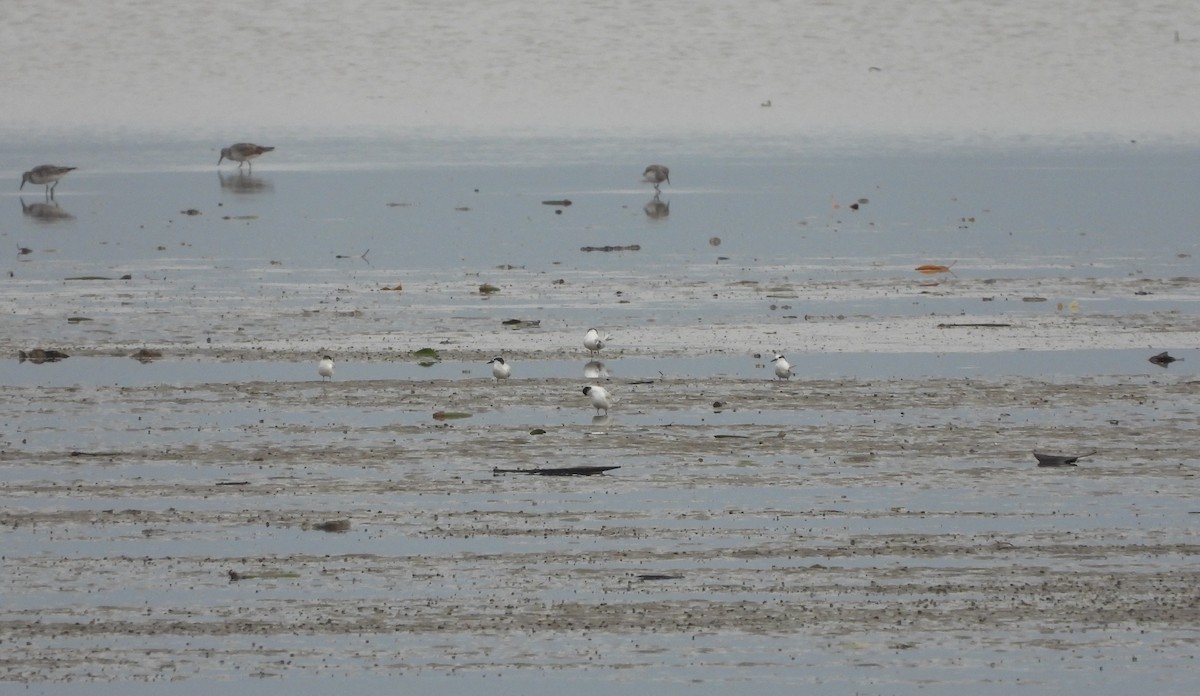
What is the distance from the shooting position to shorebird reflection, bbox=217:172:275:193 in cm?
3828

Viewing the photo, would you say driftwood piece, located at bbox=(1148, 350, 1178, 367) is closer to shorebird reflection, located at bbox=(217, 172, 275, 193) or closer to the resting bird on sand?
the resting bird on sand

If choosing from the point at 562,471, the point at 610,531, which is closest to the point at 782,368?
the point at 562,471

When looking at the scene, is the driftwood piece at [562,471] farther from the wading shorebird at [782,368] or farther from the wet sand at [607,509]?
the wading shorebird at [782,368]

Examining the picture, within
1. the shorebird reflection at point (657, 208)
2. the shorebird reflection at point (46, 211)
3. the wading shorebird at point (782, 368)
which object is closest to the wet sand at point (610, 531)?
the wading shorebird at point (782, 368)

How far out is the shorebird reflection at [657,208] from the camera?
32.8m

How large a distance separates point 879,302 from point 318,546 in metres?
11.7

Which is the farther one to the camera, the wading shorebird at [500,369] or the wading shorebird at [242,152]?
the wading shorebird at [242,152]

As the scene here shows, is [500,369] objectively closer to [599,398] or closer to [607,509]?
[599,398]

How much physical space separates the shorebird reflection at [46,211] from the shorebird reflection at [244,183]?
12.2 ft

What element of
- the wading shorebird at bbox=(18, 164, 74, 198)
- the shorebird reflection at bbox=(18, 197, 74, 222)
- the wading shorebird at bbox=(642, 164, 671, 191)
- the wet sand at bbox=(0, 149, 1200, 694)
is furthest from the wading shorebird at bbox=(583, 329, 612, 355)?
the wading shorebird at bbox=(18, 164, 74, 198)

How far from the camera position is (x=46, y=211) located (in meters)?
33.9

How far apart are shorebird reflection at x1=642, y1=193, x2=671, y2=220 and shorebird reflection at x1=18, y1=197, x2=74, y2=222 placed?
8.64m

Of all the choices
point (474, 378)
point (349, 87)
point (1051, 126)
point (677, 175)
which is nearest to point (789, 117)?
point (1051, 126)

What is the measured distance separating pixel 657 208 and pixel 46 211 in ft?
30.9
